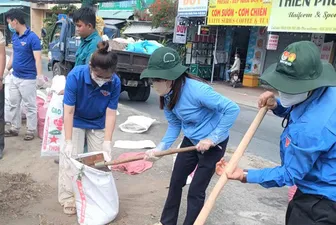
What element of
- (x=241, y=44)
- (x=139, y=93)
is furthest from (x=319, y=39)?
(x=139, y=93)

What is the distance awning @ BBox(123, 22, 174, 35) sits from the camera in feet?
56.0

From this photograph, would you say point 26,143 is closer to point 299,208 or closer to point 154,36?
point 299,208

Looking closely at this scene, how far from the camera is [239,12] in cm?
1278

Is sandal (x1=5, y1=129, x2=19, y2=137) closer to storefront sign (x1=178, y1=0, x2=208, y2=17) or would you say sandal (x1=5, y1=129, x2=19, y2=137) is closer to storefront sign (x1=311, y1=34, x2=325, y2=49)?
storefront sign (x1=311, y1=34, x2=325, y2=49)

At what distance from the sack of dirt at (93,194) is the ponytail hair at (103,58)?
74 cm

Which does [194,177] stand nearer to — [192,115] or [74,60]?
[192,115]

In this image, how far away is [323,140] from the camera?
1.53 m

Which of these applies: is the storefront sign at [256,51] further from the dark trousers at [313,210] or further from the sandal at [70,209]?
the dark trousers at [313,210]

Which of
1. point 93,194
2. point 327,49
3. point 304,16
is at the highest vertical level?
point 304,16

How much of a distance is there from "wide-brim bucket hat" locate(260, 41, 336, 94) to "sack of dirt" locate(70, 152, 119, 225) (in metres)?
1.67

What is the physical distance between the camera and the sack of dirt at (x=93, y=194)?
9.02 ft

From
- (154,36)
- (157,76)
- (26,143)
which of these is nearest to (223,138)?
(157,76)

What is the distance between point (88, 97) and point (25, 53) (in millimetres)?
2462

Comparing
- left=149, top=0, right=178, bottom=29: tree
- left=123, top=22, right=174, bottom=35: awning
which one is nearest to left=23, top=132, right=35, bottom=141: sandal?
left=149, top=0, right=178, bottom=29: tree
